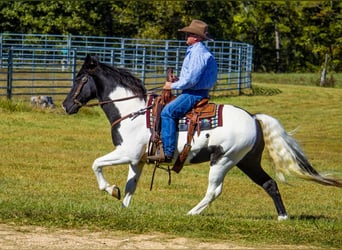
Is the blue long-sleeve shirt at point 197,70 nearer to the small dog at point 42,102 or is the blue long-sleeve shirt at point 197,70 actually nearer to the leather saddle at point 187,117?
the leather saddle at point 187,117

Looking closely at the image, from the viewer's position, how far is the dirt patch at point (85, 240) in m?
8.97

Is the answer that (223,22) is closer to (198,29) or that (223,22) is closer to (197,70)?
(198,29)

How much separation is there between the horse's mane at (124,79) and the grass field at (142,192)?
5.02ft

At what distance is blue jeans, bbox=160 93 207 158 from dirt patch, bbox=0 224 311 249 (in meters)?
2.03

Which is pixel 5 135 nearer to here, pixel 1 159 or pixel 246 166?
pixel 1 159

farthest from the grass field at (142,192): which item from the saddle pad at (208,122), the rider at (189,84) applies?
the saddle pad at (208,122)

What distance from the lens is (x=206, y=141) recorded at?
38.1 feet

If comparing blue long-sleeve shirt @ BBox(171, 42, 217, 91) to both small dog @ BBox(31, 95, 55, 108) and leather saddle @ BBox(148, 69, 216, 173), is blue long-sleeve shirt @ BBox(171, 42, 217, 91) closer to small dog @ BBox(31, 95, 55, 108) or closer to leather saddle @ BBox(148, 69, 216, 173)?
leather saddle @ BBox(148, 69, 216, 173)

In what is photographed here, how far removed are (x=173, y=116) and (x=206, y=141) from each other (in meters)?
0.51

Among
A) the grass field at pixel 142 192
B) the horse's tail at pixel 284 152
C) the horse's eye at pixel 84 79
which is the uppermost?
the horse's eye at pixel 84 79

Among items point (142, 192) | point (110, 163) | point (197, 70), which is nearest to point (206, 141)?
point (197, 70)

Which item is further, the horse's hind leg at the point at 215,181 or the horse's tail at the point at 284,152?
the horse's tail at the point at 284,152

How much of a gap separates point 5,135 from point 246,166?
37.3ft

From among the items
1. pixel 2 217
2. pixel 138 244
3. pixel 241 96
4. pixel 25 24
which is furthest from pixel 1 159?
pixel 25 24
